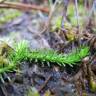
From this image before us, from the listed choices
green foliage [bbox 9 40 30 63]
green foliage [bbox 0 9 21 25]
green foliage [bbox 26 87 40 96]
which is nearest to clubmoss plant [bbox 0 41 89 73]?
green foliage [bbox 9 40 30 63]

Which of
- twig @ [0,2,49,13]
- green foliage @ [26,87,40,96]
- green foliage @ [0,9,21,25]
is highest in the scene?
twig @ [0,2,49,13]

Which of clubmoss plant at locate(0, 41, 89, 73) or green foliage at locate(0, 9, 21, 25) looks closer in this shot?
clubmoss plant at locate(0, 41, 89, 73)

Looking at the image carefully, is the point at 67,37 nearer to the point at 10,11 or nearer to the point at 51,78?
the point at 51,78

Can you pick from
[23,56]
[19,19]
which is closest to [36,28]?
[19,19]

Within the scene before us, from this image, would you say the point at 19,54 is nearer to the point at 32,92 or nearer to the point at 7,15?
the point at 32,92

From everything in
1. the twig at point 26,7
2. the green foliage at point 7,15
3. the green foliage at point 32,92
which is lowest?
the green foliage at point 32,92

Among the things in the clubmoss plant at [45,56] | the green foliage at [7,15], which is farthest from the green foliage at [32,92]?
the green foliage at [7,15]

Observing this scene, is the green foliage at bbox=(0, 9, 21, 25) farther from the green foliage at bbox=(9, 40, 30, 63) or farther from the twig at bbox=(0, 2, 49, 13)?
the green foliage at bbox=(9, 40, 30, 63)

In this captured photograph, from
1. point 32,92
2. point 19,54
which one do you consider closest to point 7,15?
point 19,54

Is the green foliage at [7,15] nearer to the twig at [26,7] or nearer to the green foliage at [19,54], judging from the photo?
the twig at [26,7]

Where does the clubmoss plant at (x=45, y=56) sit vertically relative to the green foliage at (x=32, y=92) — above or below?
above

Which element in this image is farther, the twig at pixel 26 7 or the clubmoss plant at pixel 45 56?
the twig at pixel 26 7
